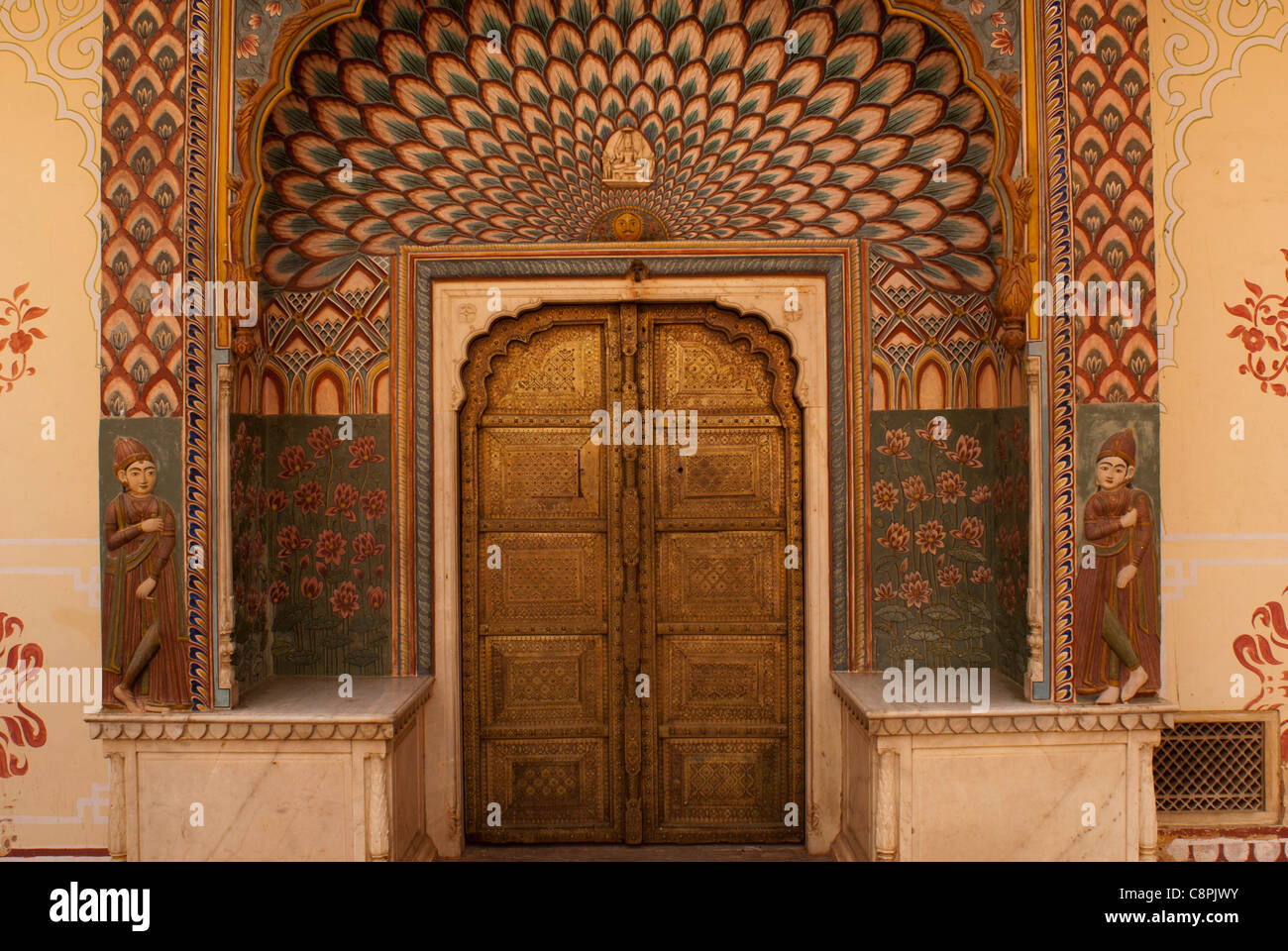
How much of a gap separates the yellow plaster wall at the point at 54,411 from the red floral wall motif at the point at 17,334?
15 millimetres

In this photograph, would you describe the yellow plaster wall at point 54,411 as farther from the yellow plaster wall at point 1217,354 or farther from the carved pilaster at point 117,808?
the yellow plaster wall at point 1217,354

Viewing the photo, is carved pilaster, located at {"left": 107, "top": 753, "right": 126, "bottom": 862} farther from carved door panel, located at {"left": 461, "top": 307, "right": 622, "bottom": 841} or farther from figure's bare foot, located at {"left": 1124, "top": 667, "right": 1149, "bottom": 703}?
figure's bare foot, located at {"left": 1124, "top": 667, "right": 1149, "bottom": 703}

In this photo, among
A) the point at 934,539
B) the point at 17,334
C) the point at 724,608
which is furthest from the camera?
the point at 724,608

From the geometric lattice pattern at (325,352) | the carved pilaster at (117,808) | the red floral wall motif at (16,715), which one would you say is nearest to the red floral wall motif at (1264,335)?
the geometric lattice pattern at (325,352)

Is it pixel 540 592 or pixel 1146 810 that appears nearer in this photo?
pixel 1146 810

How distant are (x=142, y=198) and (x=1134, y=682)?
4194mm

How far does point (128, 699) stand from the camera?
3.29 metres

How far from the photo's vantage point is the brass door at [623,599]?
394 cm

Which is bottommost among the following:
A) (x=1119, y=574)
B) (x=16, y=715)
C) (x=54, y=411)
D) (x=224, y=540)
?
(x=16, y=715)

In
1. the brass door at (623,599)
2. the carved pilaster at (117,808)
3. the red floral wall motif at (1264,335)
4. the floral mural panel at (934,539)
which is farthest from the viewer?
the brass door at (623,599)

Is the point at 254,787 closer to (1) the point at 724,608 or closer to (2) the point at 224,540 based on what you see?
(2) the point at 224,540

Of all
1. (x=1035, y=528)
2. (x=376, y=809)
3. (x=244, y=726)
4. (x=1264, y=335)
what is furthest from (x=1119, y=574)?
(x=244, y=726)

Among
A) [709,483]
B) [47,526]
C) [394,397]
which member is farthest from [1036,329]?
[47,526]

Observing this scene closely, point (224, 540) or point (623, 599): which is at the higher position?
point (224, 540)
